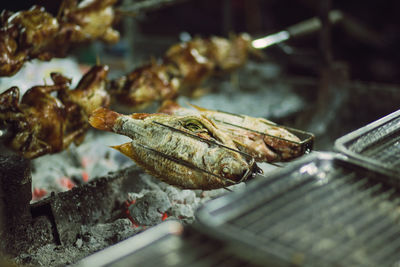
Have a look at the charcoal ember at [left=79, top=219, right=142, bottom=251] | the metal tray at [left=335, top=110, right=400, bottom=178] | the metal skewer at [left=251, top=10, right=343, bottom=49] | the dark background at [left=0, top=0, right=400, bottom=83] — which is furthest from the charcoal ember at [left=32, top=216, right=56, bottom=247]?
the dark background at [left=0, top=0, right=400, bottom=83]

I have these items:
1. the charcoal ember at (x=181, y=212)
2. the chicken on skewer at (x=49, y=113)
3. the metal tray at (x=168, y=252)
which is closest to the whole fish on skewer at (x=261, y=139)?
the charcoal ember at (x=181, y=212)

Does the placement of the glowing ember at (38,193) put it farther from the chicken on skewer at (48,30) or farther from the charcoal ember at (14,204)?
the chicken on skewer at (48,30)

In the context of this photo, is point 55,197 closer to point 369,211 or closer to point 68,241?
point 68,241

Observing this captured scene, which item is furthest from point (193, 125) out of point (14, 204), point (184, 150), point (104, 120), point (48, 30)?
point (48, 30)

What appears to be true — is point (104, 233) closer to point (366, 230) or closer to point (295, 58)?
point (366, 230)

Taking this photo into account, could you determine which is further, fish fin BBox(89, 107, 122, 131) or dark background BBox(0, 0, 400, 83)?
dark background BBox(0, 0, 400, 83)

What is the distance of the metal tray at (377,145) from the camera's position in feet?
5.78

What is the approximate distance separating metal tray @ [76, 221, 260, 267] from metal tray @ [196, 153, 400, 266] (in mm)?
51

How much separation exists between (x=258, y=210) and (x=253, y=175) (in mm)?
752

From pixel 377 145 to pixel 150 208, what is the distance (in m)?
1.40

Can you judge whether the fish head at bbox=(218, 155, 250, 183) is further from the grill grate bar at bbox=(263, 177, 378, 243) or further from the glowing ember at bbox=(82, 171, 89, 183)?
the glowing ember at bbox=(82, 171, 89, 183)

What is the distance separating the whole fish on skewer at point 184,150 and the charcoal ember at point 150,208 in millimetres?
281

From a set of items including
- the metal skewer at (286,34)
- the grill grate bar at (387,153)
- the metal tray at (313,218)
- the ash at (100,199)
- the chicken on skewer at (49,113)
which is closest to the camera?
the metal tray at (313,218)

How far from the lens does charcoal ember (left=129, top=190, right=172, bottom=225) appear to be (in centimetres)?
266
